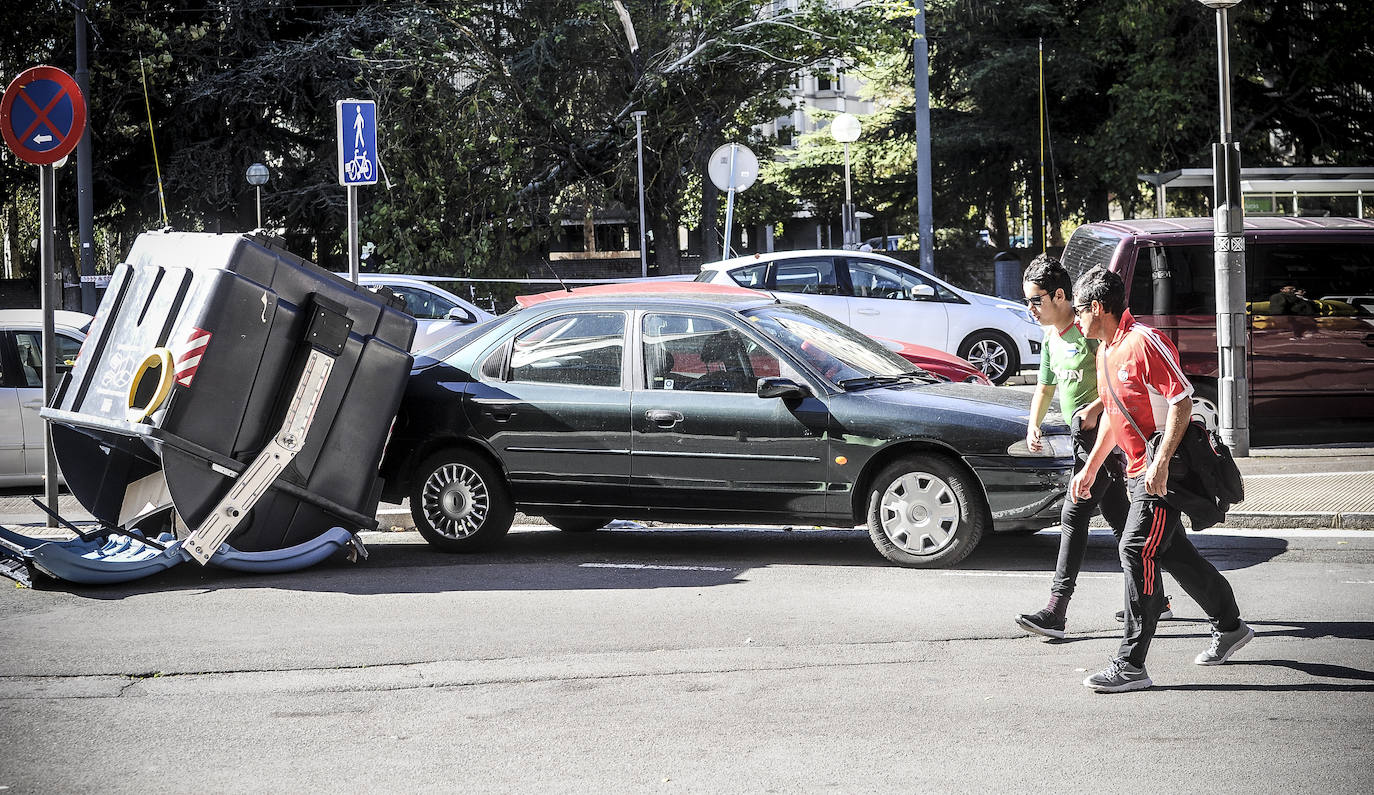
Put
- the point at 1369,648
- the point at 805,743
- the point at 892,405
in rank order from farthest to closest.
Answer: the point at 892,405 < the point at 1369,648 < the point at 805,743

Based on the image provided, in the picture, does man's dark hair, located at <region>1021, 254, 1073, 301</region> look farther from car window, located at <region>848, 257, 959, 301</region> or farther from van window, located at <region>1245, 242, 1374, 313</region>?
car window, located at <region>848, 257, 959, 301</region>

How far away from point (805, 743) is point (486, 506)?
13.0 feet

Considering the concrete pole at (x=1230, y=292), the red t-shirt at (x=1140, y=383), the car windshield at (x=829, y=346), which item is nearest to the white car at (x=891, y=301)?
the concrete pole at (x=1230, y=292)

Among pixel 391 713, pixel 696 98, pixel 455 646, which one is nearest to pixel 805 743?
pixel 391 713

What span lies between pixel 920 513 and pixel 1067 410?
1.16 m

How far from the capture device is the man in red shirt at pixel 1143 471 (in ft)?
17.4

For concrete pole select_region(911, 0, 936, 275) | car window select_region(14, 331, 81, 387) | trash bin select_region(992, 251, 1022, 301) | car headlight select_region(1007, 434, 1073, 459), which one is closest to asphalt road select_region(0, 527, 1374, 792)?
car headlight select_region(1007, 434, 1073, 459)

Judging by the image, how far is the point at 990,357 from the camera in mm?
17312

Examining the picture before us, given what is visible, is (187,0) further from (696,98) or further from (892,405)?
(892,405)

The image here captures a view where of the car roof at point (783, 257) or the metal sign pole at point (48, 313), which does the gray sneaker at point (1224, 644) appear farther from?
the car roof at point (783, 257)

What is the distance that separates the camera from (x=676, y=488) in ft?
26.3

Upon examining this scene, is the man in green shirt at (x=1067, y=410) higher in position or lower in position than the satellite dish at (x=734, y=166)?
lower

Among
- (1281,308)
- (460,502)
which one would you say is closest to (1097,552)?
(460,502)

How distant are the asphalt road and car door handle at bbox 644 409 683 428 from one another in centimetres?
78
